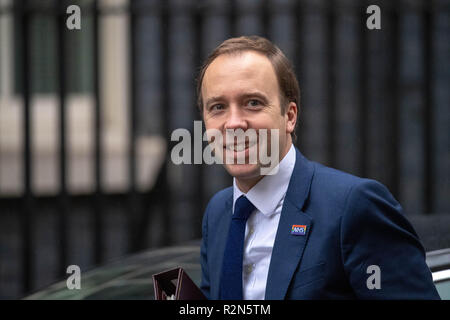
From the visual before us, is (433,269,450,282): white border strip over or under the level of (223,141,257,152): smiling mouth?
under

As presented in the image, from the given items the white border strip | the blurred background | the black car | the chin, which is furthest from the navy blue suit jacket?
the blurred background

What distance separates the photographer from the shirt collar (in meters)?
1.78

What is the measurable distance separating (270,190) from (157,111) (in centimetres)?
463

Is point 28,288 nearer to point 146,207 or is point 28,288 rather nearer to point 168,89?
point 146,207

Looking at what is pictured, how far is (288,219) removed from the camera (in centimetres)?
173

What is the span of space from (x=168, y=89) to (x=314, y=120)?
1.56 m

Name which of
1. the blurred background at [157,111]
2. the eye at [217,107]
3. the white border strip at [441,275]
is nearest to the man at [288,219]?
the eye at [217,107]

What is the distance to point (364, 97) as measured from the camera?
506 cm

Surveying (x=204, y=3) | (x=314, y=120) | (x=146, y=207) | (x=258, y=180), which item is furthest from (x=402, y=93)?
(x=258, y=180)

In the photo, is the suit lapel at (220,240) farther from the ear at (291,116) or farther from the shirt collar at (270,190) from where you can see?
the ear at (291,116)

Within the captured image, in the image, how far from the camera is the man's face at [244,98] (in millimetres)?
1680

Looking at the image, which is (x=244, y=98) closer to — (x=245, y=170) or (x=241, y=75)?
(x=241, y=75)

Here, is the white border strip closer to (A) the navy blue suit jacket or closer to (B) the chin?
(A) the navy blue suit jacket

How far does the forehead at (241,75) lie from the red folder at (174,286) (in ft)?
1.45
